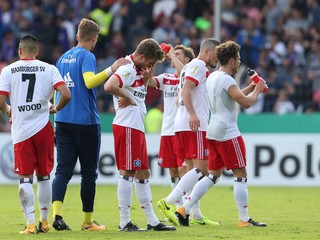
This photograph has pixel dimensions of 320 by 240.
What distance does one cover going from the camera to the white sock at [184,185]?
510 inches

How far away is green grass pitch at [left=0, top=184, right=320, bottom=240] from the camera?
11.4 m

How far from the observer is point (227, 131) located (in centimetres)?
1253

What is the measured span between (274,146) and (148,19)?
7614 mm

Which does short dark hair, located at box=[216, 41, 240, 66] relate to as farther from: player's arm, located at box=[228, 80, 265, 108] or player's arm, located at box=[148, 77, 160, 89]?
player's arm, located at box=[148, 77, 160, 89]

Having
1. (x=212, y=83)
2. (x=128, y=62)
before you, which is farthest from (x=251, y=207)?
(x=128, y=62)

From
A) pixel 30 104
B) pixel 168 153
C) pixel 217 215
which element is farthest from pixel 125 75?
pixel 217 215

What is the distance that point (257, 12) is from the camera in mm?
27797

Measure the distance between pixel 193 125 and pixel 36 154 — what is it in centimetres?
228

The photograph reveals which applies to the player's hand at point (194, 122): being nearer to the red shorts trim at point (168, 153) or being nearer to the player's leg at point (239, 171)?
the player's leg at point (239, 171)

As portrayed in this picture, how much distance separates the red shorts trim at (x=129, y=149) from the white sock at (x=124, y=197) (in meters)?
0.17

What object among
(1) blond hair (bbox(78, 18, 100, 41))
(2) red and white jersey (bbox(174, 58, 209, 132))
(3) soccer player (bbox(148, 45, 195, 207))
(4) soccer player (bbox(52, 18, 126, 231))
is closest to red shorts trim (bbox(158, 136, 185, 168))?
(3) soccer player (bbox(148, 45, 195, 207))

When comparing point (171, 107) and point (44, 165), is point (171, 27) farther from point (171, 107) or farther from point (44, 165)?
point (44, 165)

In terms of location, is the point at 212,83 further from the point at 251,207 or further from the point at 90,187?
the point at 251,207

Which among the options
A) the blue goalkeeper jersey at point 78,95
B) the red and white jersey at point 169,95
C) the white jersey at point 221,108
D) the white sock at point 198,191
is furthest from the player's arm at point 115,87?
the red and white jersey at point 169,95
